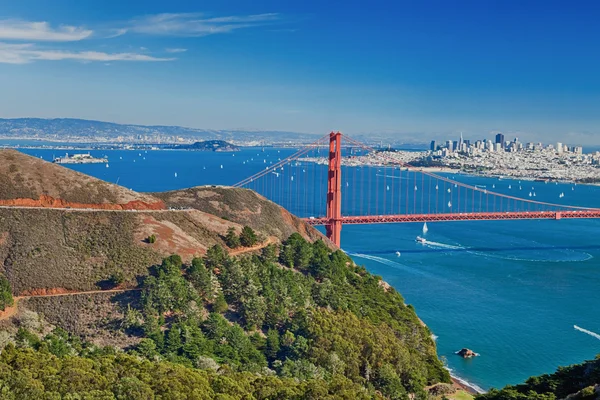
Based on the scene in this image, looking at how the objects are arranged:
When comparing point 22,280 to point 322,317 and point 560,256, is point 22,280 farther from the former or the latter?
point 560,256

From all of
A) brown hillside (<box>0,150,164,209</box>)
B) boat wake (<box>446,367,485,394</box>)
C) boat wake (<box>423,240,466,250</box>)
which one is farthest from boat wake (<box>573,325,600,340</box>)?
brown hillside (<box>0,150,164,209</box>)

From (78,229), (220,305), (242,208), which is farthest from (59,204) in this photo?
(242,208)

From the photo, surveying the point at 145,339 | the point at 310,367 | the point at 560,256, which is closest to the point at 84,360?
the point at 145,339

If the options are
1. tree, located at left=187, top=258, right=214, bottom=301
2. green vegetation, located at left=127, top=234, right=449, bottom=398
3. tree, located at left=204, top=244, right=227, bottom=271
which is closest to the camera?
green vegetation, located at left=127, top=234, right=449, bottom=398

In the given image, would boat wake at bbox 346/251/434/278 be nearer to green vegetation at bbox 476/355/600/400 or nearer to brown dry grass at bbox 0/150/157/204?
brown dry grass at bbox 0/150/157/204

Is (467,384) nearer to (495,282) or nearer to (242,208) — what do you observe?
(242,208)
